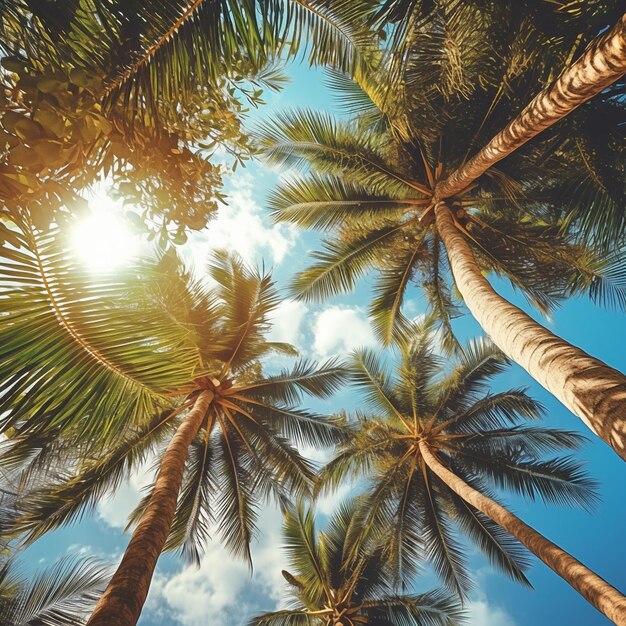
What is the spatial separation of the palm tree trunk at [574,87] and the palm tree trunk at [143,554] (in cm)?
539

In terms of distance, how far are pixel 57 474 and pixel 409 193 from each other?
27.5ft

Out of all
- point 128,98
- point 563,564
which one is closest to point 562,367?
point 128,98

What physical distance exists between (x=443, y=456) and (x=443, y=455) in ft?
0.08

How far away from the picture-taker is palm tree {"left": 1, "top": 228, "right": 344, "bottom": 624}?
7.18ft

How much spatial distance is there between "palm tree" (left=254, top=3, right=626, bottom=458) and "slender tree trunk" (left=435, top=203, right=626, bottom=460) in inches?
26.8

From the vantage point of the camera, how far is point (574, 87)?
3.39 m

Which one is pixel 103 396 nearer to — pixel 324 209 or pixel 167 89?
pixel 167 89

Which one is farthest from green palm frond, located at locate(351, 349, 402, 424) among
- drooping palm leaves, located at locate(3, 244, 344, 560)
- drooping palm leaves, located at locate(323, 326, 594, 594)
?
drooping palm leaves, located at locate(3, 244, 344, 560)

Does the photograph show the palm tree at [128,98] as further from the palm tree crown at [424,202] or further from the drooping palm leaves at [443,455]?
the drooping palm leaves at [443,455]

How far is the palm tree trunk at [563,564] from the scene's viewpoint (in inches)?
190

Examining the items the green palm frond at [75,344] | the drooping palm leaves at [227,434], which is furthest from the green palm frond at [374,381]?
the green palm frond at [75,344]

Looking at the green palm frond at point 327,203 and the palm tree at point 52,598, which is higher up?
the green palm frond at point 327,203

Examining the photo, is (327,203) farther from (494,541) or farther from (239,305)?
(494,541)

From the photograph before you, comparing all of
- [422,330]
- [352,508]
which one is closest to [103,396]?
[422,330]
